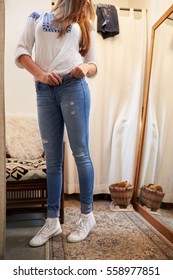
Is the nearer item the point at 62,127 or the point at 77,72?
the point at 77,72

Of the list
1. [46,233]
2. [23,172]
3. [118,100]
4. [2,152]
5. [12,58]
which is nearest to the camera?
[2,152]

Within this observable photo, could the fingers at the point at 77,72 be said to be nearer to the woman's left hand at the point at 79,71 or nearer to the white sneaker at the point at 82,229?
the woman's left hand at the point at 79,71

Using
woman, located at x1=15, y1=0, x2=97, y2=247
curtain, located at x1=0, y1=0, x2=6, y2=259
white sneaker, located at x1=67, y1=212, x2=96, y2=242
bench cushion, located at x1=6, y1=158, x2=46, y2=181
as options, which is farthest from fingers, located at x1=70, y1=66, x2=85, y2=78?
white sneaker, located at x1=67, y1=212, x2=96, y2=242

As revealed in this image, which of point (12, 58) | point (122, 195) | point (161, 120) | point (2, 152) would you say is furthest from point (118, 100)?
point (2, 152)

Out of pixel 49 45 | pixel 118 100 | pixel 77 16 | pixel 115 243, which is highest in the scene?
pixel 77 16

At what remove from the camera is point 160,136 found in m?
1.55

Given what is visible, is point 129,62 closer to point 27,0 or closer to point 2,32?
point 27,0

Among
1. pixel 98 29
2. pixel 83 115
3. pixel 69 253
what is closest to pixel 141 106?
pixel 98 29

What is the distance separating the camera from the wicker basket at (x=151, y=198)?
1460mm

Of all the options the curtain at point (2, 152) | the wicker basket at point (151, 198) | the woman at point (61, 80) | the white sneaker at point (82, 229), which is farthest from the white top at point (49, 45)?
the wicker basket at point (151, 198)

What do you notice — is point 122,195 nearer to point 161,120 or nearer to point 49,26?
point 161,120

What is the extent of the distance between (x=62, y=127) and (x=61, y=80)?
22 cm

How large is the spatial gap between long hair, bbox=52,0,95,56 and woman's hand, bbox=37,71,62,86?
185 millimetres

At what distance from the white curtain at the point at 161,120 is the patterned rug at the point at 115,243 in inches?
10.0
